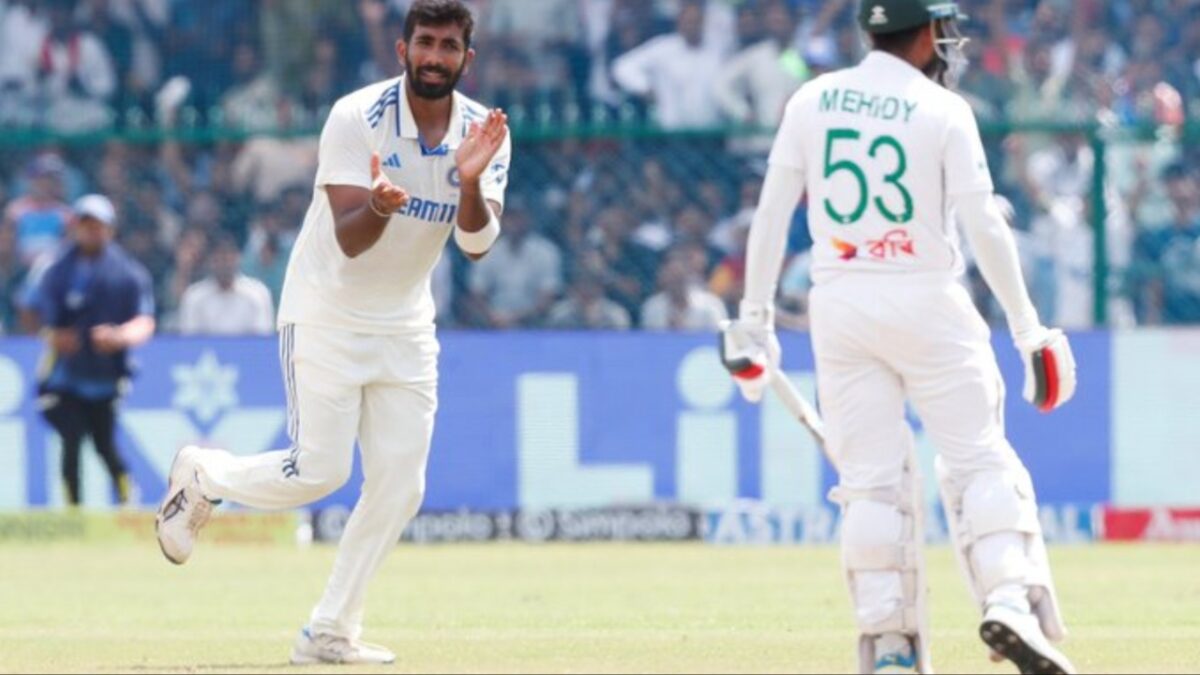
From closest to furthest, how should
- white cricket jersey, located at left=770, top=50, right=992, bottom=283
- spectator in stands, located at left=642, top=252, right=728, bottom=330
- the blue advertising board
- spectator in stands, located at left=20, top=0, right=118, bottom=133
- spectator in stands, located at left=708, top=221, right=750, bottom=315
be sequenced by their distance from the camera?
white cricket jersey, located at left=770, top=50, right=992, bottom=283
the blue advertising board
spectator in stands, located at left=642, top=252, right=728, bottom=330
spectator in stands, located at left=708, top=221, right=750, bottom=315
spectator in stands, located at left=20, top=0, right=118, bottom=133

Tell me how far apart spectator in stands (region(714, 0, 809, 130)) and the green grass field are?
324 centimetres

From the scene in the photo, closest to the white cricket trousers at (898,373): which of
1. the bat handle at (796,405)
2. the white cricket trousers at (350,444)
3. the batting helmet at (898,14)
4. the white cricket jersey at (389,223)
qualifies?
the bat handle at (796,405)

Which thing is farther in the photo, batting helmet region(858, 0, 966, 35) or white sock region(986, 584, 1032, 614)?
batting helmet region(858, 0, 966, 35)

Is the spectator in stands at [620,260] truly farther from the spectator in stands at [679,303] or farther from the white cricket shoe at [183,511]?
the white cricket shoe at [183,511]

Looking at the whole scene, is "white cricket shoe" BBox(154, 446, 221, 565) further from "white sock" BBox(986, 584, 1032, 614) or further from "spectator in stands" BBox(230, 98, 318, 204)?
"spectator in stands" BBox(230, 98, 318, 204)

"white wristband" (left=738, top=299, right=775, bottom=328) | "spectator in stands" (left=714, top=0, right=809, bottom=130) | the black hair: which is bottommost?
"white wristband" (left=738, top=299, right=775, bottom=328)

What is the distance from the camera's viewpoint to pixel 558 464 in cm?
1575

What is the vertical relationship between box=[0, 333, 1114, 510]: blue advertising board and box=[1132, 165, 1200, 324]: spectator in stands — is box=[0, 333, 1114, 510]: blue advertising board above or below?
below

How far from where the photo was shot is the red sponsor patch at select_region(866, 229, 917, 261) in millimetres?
6773

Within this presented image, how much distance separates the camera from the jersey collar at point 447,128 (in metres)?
8.09

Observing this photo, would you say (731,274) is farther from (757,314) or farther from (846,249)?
(846,249)

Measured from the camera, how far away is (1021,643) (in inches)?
256

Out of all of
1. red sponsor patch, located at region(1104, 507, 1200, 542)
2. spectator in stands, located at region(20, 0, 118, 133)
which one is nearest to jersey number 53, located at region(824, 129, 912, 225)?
red sponsor patch, located at region(1104, 507, 1200, 542)

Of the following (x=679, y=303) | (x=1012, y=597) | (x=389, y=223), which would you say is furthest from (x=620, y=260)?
(x=1012, y=597)
